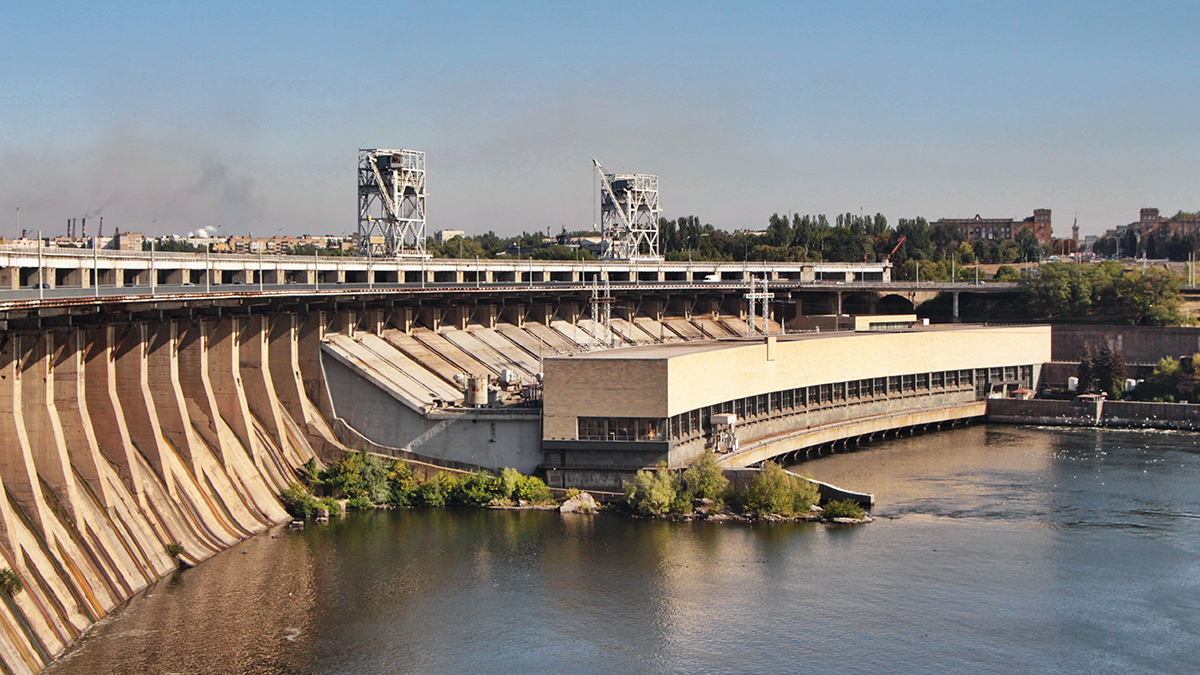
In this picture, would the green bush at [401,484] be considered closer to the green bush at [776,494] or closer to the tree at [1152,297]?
the green bush at [776,494]

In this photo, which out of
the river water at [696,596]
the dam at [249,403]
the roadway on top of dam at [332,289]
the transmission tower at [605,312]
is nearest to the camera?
the river water at [696,596]

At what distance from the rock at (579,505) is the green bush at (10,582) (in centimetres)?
1986

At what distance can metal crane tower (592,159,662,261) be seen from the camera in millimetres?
102500

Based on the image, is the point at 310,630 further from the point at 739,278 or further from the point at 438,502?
the point at 739,278

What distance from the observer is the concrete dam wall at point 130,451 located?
31828mm

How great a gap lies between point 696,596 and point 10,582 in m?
17.9

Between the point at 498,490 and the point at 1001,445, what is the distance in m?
29.0

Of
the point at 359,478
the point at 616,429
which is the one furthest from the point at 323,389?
the point at 616,429

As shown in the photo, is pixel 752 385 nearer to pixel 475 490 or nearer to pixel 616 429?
pixel 616 429

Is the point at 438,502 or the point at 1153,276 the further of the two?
the point at 1153,276

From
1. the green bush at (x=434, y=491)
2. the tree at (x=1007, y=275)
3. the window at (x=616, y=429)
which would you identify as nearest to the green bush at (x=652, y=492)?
the window at (x=616, y=429)

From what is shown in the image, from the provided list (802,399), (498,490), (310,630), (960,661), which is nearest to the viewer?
(960,661)

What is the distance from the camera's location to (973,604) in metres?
33.7

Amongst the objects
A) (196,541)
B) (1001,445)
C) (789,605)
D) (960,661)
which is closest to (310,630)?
(196,541)
